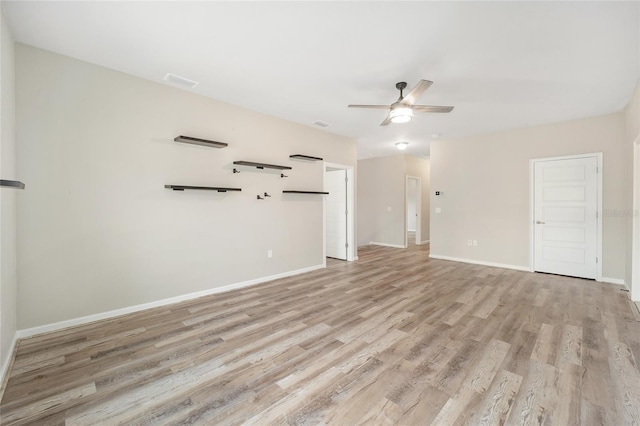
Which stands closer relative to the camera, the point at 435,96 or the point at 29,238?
the point at 29,238

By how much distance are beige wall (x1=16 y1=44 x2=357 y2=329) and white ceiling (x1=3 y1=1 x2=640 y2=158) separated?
311 millimetres

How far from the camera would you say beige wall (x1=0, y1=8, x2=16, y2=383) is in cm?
206

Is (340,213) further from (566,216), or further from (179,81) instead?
(566,216)

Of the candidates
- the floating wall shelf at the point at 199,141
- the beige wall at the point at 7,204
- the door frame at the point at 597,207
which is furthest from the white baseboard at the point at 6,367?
the door frame at the point at 597,207

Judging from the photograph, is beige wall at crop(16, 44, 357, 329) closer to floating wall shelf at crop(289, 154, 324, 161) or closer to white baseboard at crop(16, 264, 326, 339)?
white baseboard at crop(16, 264, 326, 339)

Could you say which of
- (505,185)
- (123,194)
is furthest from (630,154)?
(123,194)

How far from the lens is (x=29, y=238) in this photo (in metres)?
2.62

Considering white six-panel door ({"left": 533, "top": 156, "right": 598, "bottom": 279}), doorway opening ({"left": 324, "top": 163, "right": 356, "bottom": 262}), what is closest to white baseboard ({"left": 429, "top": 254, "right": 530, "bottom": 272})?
white six-panel door ({"left": 533, "top": 156, "right": 598, "bottom": 279})

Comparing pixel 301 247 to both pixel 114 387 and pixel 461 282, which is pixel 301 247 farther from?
pixel 114 387

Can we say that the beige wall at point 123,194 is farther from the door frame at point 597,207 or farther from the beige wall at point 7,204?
the door frame at point 597,207

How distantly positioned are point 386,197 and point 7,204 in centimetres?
765

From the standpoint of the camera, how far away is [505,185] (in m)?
5.46

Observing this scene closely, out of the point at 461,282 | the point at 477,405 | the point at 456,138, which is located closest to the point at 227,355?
the point at 477,405

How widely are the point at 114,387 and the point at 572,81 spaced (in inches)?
226
